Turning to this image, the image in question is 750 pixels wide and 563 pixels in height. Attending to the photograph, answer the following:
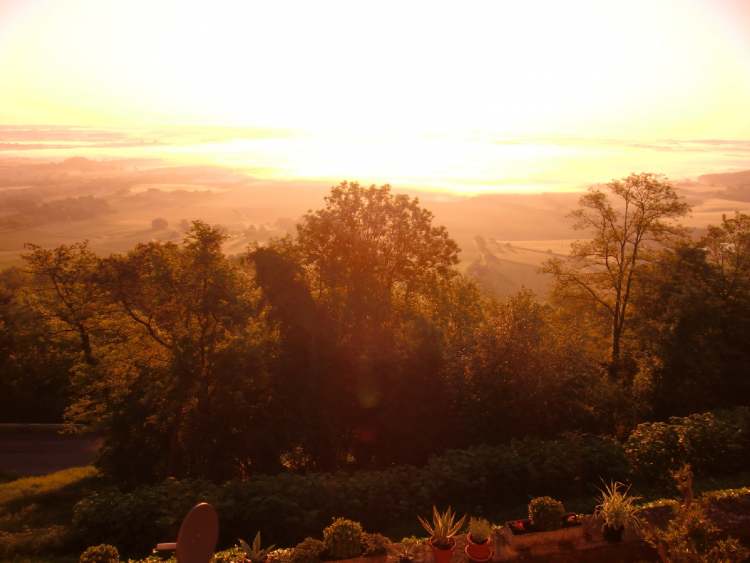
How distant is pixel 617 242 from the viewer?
84.9 feet

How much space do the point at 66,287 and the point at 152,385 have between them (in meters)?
8.42

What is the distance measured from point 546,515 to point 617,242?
20300 millimetres

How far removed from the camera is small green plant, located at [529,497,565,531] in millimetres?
9000

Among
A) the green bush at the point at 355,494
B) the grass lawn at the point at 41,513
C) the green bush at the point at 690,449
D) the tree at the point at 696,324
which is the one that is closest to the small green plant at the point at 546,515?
the green bush at the point at 355,494

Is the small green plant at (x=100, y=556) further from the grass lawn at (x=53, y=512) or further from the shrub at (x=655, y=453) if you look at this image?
the shrub at (x=655, y=453)

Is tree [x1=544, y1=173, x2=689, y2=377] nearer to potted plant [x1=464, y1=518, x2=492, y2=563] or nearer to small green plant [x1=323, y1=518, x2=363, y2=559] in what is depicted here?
potted plant [x1=464, y1=518, x2=492, y2=563]

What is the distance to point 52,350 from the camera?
24.7m

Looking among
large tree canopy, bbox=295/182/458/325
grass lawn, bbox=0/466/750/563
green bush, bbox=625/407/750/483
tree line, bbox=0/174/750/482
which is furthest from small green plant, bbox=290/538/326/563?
large tree canopy, bbox=295/182/458/325

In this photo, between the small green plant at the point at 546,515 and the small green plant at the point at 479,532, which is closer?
the small green plant at the point at 479,532

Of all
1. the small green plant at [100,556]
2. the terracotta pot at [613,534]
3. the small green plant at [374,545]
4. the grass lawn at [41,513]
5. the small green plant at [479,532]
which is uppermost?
the small green plant at [479,532]

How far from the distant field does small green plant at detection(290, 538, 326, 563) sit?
19.1 metres

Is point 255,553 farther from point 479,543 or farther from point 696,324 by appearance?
point 696,324

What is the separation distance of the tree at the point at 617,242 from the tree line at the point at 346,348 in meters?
0.18

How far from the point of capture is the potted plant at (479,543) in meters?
8.49
